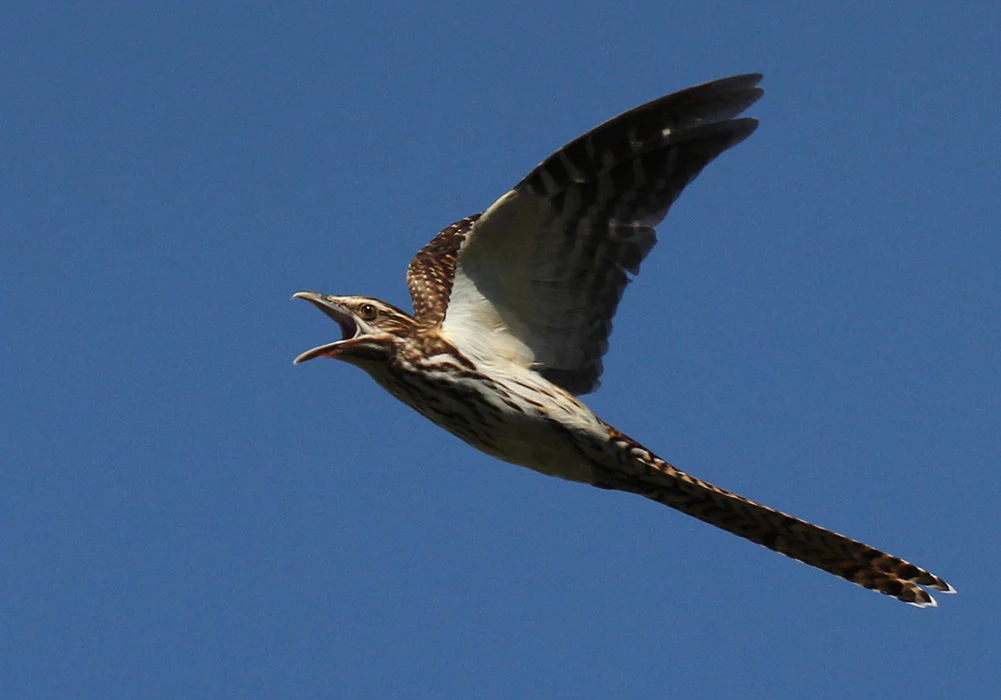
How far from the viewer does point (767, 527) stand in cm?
1059

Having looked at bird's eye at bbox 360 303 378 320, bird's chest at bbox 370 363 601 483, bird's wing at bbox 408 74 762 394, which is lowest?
bird's chest at bbox 370 363 601 483

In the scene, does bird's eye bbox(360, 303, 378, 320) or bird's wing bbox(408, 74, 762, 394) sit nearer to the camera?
bird's wing bbox(408, 74, 762, 394)

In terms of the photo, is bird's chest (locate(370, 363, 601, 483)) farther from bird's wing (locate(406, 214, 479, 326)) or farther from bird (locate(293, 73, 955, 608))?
bird's wing (locate(406, 214, 479, 326))

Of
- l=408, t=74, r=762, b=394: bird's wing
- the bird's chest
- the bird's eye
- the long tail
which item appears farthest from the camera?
the bird's eye

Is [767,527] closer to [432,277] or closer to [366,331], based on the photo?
[366,331]

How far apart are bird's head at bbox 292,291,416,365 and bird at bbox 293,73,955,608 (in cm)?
1

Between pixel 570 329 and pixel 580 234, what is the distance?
2.49 feet

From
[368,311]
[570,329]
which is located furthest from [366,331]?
[570,329]

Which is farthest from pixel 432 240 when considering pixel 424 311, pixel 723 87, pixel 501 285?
pixel 723 87

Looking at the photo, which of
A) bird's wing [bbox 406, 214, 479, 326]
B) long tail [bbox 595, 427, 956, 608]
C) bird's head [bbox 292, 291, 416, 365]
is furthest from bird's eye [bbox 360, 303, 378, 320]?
long tail [bbox 595, 427, 956, 608]

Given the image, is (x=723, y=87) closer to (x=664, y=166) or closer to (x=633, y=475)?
(x=664, y=166)

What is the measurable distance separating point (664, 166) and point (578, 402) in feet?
5.69

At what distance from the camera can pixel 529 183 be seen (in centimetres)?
994

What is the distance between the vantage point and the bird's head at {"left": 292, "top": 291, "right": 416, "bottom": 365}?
10.4m
